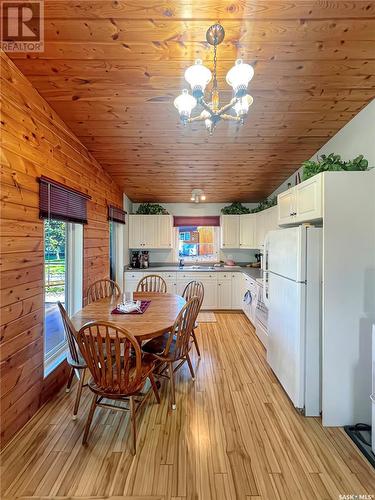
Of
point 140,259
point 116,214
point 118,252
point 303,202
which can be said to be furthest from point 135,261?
point 303,202

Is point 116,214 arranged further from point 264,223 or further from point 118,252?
point 264,223

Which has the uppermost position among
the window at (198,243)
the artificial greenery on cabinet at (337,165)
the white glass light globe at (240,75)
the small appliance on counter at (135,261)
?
the white glass light globe at (240,75)

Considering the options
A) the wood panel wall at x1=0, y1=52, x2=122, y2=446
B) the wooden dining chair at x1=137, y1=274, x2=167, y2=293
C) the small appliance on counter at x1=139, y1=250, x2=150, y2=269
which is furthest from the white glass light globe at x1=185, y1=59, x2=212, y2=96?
the small appliance on counter at x1=139, y1=250, x2=150, y2=269

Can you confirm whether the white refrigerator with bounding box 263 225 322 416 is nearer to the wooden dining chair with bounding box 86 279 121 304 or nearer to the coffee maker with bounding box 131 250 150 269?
the wooden dining chair with bounding box 86 279 121 304

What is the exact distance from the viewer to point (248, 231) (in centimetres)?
500

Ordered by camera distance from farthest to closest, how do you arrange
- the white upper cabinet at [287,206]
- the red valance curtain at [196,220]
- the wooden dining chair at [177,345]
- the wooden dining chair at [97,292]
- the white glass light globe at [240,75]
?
the red valance curtain at [196,220], the wooden dining chair at [97,292], the white upper cabinet at [287,206], the wooden dining chair at [177,345], the white glass light globe at [240,75]

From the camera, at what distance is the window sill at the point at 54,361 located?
2.35 meters

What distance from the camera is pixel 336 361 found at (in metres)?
1.95

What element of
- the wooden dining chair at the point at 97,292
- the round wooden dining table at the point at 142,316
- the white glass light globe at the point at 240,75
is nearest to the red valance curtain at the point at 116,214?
the wooden dining chair at the point at 97,292

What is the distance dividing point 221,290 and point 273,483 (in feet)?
11.3

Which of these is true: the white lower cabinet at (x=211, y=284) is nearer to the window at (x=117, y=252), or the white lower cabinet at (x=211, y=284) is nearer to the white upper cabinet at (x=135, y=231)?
the window at (x=117, y=252)

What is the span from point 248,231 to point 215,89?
11.9ft

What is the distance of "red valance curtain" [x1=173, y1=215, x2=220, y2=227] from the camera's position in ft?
17.7

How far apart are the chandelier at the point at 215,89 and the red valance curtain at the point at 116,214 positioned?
2712 millimetres
